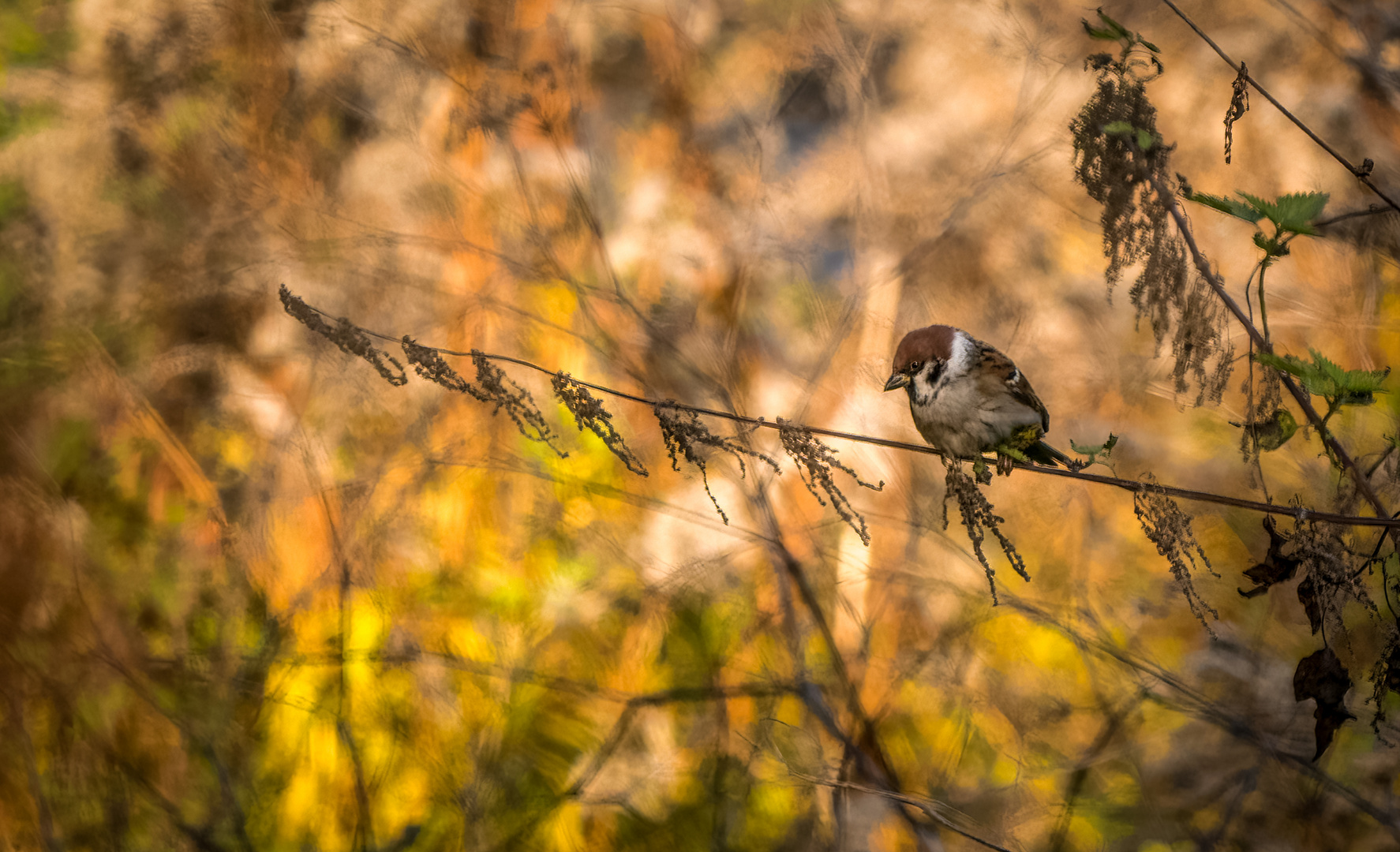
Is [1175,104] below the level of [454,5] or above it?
above

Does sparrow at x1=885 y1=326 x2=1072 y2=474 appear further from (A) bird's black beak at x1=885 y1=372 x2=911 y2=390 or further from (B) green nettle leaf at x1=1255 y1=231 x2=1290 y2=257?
(B) green nettle leaf at x1=1255 y1=231 x2=1290 y2=257

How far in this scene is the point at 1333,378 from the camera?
1.00 metres

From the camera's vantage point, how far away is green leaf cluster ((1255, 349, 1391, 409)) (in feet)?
3.24

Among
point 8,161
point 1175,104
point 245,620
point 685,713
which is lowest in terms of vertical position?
point 245,620

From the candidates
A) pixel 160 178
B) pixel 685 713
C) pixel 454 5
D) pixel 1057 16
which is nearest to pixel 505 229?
pixel 454 5

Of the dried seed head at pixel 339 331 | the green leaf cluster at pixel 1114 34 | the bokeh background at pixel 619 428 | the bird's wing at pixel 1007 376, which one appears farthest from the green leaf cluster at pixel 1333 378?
the bokeh background at pixel 619 428

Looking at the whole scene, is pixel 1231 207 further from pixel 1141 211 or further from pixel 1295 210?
pixel 1141 211

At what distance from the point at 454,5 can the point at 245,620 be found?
7.65ft

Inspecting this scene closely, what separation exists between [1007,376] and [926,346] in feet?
0.65

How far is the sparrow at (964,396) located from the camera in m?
1.61

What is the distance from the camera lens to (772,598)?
8.54 ft

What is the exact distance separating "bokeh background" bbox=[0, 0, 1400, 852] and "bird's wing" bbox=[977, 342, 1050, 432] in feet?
2.69

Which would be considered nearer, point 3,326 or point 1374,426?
point 1374,426

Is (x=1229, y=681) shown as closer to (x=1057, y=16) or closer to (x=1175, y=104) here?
(x=1175, y=104)
